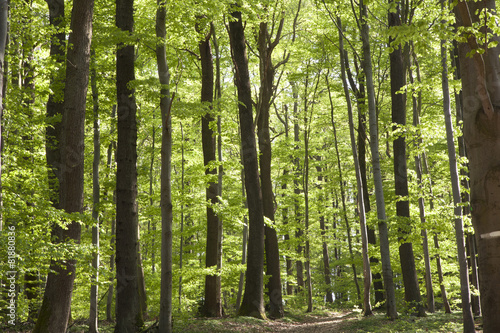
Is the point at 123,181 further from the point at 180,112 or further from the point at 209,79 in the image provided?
the point at 209,79

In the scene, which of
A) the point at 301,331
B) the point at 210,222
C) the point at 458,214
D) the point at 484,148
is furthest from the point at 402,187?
the point at 484,148

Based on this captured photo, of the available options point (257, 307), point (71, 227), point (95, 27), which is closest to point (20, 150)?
point (71, 227)

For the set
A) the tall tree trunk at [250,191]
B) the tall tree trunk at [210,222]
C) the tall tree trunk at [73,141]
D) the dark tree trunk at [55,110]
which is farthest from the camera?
the tall tree trunk at [210,222]

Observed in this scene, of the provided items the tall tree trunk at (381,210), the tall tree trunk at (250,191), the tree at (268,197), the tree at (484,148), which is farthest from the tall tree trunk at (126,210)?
the tree at (484,148)

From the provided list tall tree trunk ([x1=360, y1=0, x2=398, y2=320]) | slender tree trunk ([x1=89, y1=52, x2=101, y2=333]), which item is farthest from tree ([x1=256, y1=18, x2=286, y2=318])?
slender tree trunk ([x1=89, y1=52, x2=101, y2=333])

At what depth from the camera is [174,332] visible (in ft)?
31.1

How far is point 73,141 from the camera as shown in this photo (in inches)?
294

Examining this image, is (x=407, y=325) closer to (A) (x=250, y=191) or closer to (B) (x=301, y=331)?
(B) (x=301, y=331)

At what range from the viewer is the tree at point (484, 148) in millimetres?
3820

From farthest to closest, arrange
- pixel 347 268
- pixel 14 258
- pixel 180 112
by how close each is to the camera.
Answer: pixel 347 268 → pixel 180 112 → pixel 14 258

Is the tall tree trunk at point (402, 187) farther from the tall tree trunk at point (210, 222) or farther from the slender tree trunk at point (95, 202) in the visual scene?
the slender tree trunk at point (95, 202)

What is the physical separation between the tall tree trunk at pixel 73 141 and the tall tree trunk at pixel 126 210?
109cm

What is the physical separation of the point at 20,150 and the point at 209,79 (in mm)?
6738

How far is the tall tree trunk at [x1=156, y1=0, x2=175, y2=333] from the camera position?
25.0 feet
